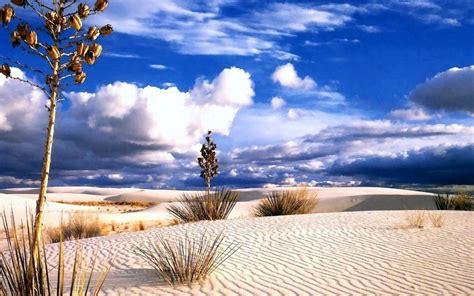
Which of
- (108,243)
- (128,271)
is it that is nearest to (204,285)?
(128,271)

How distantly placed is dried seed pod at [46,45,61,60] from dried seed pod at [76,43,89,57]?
168mm

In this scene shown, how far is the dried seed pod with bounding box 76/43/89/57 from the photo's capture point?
4297 millimetres

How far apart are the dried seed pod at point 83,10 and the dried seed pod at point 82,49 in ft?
0.85

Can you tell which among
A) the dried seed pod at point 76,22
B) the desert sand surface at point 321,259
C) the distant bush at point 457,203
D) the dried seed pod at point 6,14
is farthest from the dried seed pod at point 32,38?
the distant bush at point 457,203

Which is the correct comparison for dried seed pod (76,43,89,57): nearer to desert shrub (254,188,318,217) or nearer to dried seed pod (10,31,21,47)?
dried seed pod (10,31,21,47)

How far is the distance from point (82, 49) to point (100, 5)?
497 millimetres

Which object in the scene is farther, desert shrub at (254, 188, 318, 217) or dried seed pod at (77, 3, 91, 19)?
desert shrub at (254, 188, 318, 217)

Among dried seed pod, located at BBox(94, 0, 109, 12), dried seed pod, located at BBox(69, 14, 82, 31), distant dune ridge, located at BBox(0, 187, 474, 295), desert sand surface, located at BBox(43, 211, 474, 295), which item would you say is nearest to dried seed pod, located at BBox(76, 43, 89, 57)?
dried seed pod, located at BBox(69, 14, 82, 31)

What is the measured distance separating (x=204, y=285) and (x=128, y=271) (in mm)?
1661

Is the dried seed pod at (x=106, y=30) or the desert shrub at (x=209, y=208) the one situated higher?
the dried seed pod at (x=106, y=30)

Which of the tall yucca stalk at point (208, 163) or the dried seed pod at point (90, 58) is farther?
the tall yucca stalk at point (208, 163)

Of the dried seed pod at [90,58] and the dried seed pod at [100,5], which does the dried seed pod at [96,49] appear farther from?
the dried seed pod at [100,5]

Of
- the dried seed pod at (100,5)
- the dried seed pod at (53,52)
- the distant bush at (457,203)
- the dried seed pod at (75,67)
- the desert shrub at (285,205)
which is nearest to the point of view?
the dried seed pod at (53,52)

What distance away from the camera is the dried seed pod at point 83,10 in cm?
432
